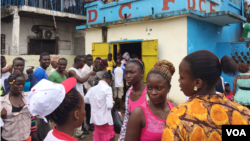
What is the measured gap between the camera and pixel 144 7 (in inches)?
299

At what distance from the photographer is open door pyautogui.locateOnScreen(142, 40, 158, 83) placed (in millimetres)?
7016

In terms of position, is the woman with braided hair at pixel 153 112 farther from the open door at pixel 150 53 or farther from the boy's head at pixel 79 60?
the open door at pixel 150 53

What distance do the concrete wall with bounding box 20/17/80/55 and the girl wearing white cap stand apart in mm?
8024

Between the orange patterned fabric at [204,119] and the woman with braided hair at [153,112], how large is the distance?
1.53 ft

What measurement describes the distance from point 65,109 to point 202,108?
0.95 meters

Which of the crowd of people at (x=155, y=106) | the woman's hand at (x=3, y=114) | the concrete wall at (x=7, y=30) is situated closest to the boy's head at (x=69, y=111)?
the crowd of people at (x=155, y=106)

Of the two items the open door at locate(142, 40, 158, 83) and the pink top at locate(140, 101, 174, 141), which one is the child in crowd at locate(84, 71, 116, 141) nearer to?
the pink top at locate(140, 101, 174, 141)

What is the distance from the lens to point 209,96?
128cm

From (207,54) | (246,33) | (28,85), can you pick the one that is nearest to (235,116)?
(207,54)

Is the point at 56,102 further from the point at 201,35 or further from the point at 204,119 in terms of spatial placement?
the point at 201,35

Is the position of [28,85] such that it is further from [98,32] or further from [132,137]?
[98,32]

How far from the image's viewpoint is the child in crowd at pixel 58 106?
1282 mm

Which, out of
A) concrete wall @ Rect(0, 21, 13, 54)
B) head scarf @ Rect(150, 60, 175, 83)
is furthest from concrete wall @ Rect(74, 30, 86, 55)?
head scarf @ Rect(150, 60, 175, 83)

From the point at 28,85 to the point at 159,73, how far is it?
2696 millimetres
